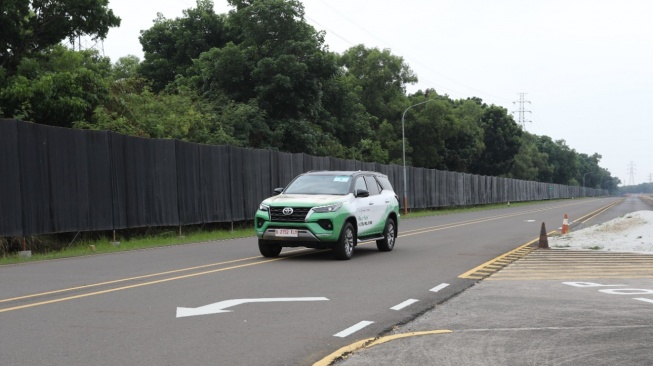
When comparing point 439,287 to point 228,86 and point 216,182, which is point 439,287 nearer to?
point 216,182

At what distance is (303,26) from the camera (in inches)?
1812

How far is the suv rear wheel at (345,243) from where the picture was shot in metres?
14.6

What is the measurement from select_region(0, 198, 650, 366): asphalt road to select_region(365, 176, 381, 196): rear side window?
4.92ft

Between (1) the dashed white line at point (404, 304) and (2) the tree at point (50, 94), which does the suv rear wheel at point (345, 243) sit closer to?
(1) the dashed white line at point (404, 304)

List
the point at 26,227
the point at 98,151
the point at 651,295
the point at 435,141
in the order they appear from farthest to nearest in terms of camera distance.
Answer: the point at 435,141, the point at 98,151, the point at 26,227, the point at 651,295

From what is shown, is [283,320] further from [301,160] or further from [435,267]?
[301,160]

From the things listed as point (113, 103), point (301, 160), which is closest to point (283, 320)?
point (113, 103)

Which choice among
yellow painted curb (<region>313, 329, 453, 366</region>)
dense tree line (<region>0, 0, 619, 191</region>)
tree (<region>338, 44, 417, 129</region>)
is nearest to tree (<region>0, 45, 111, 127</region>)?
dense tree line (<region>0, 0, 619, 191</region>)

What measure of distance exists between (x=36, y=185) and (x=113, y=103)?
1064 cm

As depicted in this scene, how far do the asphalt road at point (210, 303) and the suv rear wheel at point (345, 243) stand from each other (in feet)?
0.76

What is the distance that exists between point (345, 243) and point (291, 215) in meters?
1.32

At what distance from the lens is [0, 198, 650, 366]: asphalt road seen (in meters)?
→ 6.32

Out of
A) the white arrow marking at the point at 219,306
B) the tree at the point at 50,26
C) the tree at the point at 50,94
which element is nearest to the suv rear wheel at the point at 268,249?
the white arrow marking at the point at 219,306

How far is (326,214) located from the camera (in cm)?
1428
